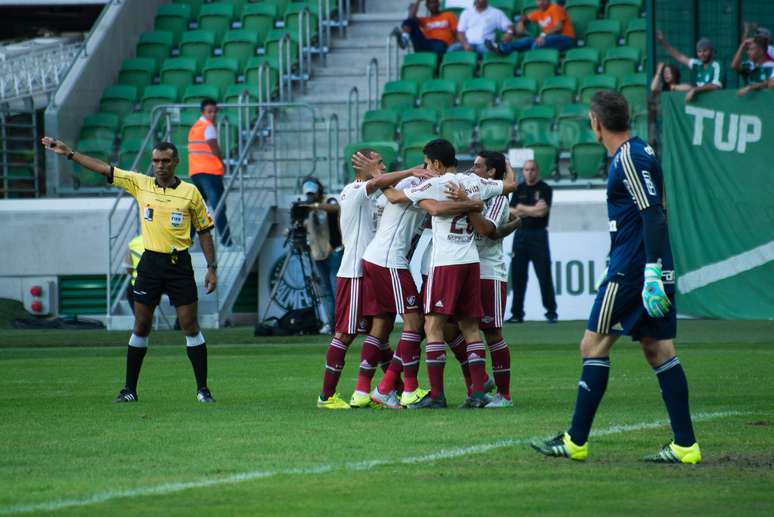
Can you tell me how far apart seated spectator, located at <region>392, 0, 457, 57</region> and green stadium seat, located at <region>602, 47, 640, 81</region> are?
135 inches

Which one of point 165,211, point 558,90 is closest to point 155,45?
point 558,90

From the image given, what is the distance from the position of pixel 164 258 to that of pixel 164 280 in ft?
0.58

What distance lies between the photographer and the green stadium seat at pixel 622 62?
960 inches

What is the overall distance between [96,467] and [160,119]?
57.3 ft

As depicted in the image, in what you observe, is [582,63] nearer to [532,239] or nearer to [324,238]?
[532,239]

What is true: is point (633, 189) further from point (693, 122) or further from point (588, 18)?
point (588, 18)

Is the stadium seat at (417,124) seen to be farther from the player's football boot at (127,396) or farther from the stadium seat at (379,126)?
the player's football boot at (127,396)

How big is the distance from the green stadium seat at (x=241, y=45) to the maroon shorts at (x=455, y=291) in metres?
18.1

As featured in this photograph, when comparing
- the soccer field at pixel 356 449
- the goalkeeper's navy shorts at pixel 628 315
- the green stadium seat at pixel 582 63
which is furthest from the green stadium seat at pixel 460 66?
the goalkeeper's navy shorts at pixel 628 315

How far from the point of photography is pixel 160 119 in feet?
80.3

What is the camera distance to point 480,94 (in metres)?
24.7

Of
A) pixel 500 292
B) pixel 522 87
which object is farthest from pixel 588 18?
pixel 500 292

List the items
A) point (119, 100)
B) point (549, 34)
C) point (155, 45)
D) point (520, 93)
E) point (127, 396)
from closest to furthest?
1. point (127, 396)
2. point (520, 93)
3. point (549, 34)
4. point (119, 100)
5. point (155, 45)

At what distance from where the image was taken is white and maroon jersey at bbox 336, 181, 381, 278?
10852 millimetres
